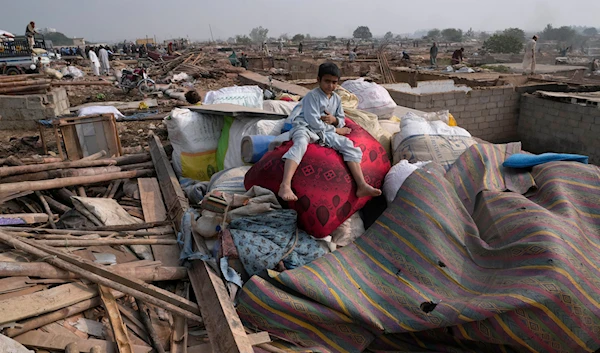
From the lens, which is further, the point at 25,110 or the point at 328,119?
the point at 25,110

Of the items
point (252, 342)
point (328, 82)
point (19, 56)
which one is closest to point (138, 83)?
point (19, 56)

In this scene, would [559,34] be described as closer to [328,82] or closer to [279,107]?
[279,107]

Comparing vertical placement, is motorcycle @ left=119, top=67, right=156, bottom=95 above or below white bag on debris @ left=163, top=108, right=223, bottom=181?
above

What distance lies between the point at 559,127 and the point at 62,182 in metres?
9.07

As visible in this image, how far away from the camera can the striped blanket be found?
2.12 m

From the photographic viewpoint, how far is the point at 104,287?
241 centimetres

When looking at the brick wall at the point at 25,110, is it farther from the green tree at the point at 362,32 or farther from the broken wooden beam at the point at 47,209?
the green tree at the point at 362,32

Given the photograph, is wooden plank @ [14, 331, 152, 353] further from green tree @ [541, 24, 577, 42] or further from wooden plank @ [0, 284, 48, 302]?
green tree @ [541, 24, 577, 42]

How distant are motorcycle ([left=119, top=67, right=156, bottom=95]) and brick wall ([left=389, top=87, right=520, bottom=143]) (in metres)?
7.37

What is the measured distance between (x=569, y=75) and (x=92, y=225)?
56.8 ft

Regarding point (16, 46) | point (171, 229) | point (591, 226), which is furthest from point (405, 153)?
point (16, 46)

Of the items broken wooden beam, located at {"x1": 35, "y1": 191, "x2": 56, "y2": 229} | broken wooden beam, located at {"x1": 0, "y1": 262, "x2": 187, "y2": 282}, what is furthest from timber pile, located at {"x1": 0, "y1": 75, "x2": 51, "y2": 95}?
broken wooden beam, located at {"x1": 0, "y1": 262, "x2": 187, "y2": 282}

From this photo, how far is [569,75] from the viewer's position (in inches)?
604

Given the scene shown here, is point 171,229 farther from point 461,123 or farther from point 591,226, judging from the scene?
point 461,123
